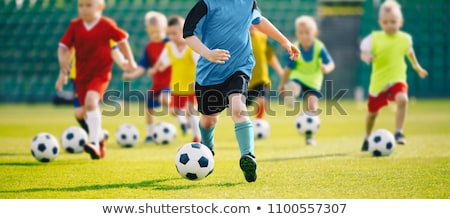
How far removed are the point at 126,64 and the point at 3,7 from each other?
1825cm

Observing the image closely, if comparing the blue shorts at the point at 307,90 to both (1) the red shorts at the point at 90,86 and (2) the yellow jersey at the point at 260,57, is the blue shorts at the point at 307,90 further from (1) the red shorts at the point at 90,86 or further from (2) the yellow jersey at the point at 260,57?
(1) the red shorts at the point at 90,86

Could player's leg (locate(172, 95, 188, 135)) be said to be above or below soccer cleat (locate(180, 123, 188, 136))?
above

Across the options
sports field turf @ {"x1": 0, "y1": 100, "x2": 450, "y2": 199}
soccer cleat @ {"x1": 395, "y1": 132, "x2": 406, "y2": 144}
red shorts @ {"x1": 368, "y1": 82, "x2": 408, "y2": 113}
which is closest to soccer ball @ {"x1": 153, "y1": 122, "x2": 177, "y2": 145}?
sports field turf @ {"x1": 0, "y1": 100, "x2": 450, "y2": 199}

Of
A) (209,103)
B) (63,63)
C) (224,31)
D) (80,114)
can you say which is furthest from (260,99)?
(224,31)

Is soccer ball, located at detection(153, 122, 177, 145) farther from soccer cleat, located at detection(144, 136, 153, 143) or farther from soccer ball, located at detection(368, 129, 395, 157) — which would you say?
soccer ball, located at detection(368, 129, 395, 157)

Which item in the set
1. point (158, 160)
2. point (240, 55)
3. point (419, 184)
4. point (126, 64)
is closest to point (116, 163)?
point (158, 160)

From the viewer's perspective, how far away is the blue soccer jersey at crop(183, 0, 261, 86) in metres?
5.79

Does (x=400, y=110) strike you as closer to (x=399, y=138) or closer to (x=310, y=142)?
(x=399, y=138)

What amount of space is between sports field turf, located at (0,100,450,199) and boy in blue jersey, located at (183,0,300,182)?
1.82 ft

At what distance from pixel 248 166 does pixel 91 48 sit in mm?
3075

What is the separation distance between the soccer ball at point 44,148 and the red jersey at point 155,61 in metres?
3.75

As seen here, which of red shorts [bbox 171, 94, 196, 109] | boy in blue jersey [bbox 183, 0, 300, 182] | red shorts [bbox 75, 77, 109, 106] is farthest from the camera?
red shorts [bbox 171, 94, 196, 109]

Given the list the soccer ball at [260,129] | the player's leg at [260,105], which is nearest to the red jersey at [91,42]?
the soccer ball at [260,129]

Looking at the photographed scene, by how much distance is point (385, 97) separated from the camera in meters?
8.70
